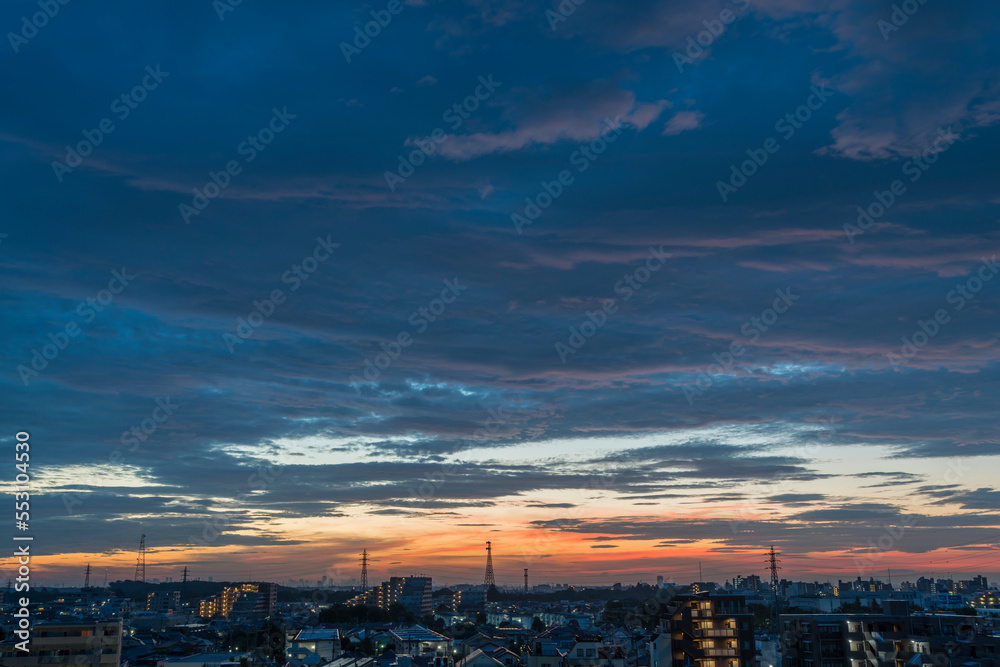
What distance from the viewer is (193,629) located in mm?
110875

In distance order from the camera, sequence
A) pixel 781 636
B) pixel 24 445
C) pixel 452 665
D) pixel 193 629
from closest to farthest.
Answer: pixel 24 445 → pixel 781 636 → pixel 452 665 → pixel 193 629

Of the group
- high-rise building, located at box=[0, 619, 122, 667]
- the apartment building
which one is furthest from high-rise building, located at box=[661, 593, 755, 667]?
high-rise building, located at box=[0, 619, 122, 667]

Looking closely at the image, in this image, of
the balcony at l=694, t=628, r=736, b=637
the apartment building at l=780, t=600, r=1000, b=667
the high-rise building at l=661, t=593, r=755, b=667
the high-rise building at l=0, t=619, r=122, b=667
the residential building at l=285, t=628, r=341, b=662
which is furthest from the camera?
the residential building at l=285, t=628, r=341, b=662

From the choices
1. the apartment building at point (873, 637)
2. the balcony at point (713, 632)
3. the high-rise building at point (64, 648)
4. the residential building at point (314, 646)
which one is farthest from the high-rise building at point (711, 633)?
the high-rise building at point (64, 648)

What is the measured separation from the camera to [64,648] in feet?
179

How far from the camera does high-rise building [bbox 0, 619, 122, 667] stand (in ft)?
174

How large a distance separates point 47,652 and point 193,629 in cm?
6298

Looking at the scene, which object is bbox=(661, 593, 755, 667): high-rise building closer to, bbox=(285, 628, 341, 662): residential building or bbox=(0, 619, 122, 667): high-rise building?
bbox=(285, 628, 341, 662): residential building

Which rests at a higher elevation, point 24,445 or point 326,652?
point 24,445

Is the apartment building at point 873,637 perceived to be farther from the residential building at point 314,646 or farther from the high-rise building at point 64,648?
the high-rise building at point 64,648

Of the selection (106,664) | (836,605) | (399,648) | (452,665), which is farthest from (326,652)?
(836,605)

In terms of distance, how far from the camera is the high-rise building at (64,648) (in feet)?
174

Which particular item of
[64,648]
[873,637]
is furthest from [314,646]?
[873,637]

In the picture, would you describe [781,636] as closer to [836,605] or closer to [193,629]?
[836,605]
